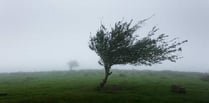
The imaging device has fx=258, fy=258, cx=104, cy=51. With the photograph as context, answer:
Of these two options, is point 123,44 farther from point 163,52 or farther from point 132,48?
point 163,52

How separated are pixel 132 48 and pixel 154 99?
17.4 metres

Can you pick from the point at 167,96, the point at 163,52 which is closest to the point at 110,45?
the point at 163,52

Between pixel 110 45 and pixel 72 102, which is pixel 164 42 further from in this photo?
pixel 72 102

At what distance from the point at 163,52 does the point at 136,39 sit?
22.2 feet

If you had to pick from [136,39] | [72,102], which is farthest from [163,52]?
[72,102]

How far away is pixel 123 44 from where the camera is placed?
57.0m

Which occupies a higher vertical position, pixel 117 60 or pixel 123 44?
pixel 123 44

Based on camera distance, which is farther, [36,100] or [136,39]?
[136,39]

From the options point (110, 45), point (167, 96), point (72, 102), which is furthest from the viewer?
point (110, 45)

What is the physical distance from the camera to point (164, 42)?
58.7m

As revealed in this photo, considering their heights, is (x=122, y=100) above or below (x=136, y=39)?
below

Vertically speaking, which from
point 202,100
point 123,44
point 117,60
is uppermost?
point 123,44

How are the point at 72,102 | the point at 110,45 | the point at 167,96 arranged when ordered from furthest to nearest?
the point at 110,45 → the point at 167,96 → the point at 72,102

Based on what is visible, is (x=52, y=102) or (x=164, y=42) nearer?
(x=52, y=102)
